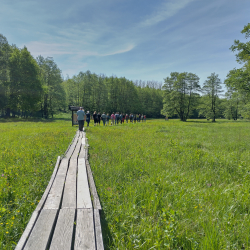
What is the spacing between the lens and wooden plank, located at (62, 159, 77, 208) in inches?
116

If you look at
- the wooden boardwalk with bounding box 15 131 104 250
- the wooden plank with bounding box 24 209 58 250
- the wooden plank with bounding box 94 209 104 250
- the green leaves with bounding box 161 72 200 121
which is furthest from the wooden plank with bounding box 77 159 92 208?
the green leaves with bounding box 161 72 200 121

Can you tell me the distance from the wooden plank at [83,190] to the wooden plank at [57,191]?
364mm

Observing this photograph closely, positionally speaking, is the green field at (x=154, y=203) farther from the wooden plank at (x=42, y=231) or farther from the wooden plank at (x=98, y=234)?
the wooden plank at (x=42, y=231)

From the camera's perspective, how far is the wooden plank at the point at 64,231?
1.98m

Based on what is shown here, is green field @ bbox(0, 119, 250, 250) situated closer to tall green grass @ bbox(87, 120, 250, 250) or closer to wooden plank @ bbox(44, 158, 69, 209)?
tall green grass @ bbox(87, 120, 250, 250)

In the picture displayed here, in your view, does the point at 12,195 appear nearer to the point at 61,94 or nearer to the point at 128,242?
the point at 128,242

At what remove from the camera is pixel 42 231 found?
2186mm

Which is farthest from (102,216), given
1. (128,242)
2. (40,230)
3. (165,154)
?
(165,154)

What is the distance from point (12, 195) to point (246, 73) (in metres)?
28.5

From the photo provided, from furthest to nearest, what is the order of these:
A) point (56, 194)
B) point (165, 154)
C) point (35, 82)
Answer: point (35, 82), point (165, 154), point (56, 194)

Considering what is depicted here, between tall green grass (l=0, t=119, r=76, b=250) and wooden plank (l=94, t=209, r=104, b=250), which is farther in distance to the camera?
tall green grass (l=0, t=119, r=76, b=250)

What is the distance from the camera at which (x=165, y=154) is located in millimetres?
6711

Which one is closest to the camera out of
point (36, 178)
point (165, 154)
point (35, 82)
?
point (36, 178)

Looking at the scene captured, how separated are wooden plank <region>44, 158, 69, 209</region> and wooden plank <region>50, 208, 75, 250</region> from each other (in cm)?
31
